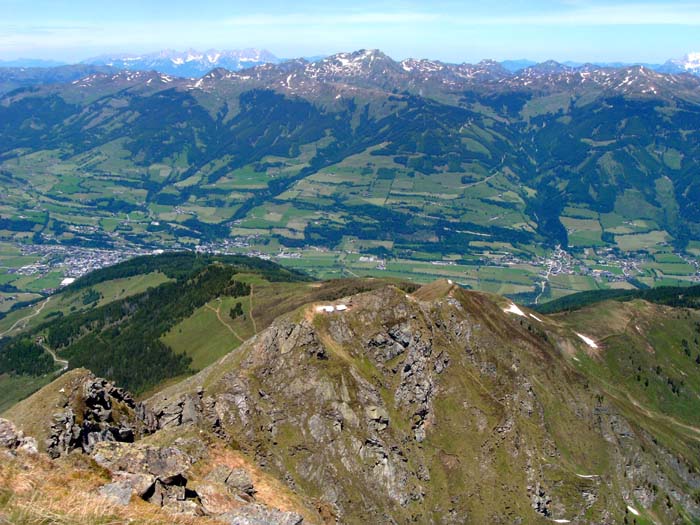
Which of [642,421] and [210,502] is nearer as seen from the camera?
[210,502]

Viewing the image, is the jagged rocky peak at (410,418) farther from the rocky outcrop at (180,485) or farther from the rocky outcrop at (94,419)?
the rocky outcrop at (180,485)

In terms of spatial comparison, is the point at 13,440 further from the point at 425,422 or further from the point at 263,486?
the point at 425,422

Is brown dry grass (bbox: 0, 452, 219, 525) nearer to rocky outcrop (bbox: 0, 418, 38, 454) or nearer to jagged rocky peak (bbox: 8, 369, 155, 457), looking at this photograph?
rocky outcrop (bbox: 0, 418, 38, 454)

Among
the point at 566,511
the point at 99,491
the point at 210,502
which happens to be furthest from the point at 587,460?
the point at 99,491

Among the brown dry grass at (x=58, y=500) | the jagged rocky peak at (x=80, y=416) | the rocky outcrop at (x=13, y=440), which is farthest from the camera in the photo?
the jagged rocky peak at (x=80, y=416)

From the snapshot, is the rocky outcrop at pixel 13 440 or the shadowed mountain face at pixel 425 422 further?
the shadowed mountain face at pixel 425 422

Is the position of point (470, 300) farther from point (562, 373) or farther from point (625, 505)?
point (625, 505)

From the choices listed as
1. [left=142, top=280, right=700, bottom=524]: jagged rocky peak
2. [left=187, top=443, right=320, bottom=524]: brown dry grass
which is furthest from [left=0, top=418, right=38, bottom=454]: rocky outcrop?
[left=142, top=280, right=700, bottom=524]: jagged rocky peak

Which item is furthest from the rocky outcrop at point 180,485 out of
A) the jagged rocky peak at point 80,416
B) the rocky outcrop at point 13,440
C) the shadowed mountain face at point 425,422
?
the shadowed mountain face at point 425,422
